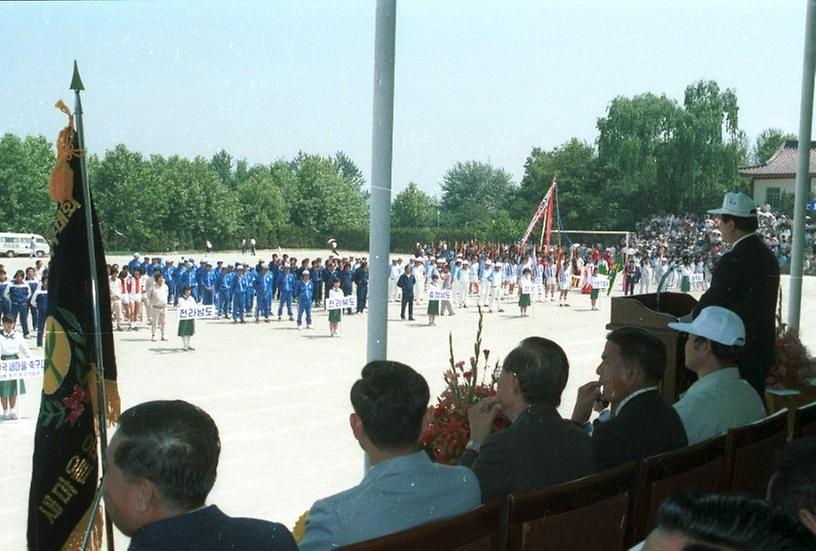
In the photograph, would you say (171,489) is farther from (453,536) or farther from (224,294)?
(224,294)

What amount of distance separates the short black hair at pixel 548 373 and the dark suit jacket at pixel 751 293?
1055 millimetres

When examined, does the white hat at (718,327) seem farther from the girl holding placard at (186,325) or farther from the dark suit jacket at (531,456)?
the girl holding placard at (186,325)

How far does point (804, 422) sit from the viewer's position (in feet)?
7.00

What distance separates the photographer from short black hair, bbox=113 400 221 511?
1.04 m

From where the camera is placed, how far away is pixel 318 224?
8.76 ft

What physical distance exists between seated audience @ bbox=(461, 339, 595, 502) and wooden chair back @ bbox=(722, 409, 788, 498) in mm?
364

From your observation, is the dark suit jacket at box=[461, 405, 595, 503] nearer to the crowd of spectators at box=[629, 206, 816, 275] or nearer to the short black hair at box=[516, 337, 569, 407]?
the short black hair at box=[516, 337, 569, 407]

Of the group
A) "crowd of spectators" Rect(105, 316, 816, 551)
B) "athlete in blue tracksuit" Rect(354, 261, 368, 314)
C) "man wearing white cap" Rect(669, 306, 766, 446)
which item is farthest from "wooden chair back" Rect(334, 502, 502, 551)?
"athlete in blue tracksuit" Rect(354, 261, 368, 314)

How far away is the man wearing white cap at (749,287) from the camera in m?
2.62

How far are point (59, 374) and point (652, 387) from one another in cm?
144

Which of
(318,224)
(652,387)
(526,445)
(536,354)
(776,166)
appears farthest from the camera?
(776,166)

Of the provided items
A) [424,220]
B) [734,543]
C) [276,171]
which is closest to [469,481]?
[734,543]

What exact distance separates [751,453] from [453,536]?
968mm

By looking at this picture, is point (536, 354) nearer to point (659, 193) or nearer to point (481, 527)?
point (481, 527)
